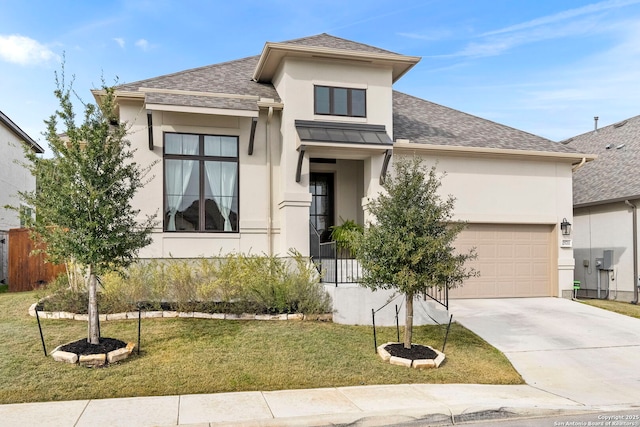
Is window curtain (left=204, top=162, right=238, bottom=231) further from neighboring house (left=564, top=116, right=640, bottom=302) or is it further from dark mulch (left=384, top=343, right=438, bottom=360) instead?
neighboring house (left=564, top=116, right=640, bottom=302)

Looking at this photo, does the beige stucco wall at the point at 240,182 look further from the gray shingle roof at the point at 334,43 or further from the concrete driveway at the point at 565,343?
the concrete driveway at the point at 565,343

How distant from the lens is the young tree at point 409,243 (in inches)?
324

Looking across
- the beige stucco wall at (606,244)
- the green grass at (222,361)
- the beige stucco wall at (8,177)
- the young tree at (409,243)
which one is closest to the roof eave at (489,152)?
the beige stucco wall at (606,244)

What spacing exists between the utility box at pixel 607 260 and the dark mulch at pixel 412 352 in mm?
10602

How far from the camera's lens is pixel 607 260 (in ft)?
53.1

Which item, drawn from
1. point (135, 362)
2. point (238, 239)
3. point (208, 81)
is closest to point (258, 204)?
point (238, 239)

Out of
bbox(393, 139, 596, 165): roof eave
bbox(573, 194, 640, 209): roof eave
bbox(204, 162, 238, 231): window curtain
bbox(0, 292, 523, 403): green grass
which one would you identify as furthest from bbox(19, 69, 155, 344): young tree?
bbox(573, 194, 640, 209): roof eave

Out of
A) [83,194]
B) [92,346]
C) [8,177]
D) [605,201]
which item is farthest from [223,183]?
[8,177]

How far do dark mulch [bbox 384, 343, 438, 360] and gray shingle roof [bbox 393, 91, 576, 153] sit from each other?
21.8ft

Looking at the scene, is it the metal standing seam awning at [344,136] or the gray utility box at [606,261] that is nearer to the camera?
the metal standing seam awning at [344,136]

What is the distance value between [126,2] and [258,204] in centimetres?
555

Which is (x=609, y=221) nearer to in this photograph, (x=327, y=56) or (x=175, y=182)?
(x=327, y=56)

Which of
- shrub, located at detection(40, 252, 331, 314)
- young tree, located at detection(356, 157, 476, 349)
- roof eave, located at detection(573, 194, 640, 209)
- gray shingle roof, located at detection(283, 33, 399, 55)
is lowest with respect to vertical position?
shrub, located at detection(40, 252, 331, 314)

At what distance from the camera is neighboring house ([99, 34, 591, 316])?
12.0 metres
